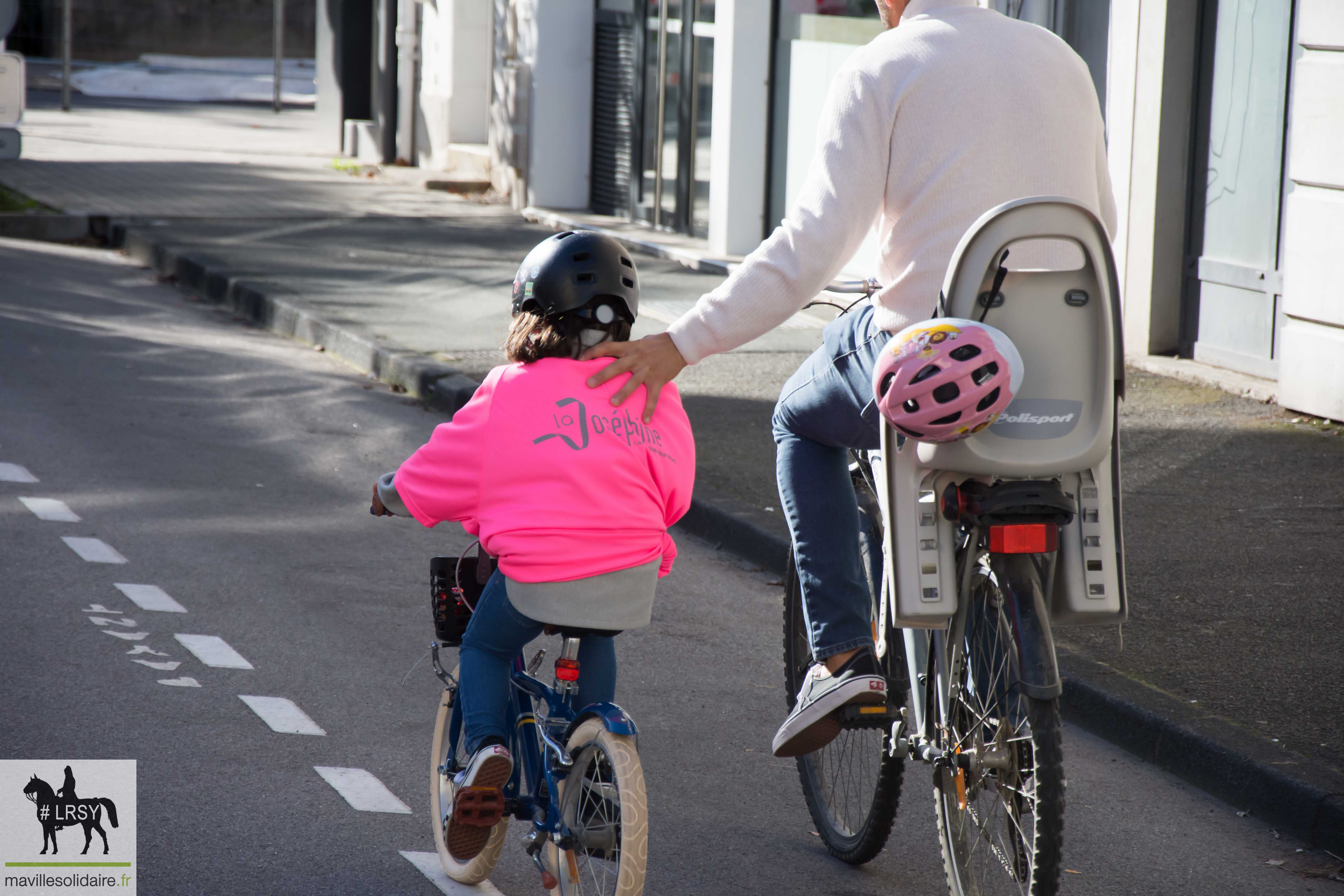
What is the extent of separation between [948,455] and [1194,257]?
7.09 metres

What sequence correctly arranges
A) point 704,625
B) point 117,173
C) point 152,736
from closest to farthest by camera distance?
point 152,736 → point 704,625 → point 117,173

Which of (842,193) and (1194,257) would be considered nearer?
(842,193)

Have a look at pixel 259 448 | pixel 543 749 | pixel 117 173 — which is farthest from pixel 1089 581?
pixel 117 173

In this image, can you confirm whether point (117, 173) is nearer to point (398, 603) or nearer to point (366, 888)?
point (398, 603)

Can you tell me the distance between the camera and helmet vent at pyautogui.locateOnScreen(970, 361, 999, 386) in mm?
2664

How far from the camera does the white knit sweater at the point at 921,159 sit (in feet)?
9.85

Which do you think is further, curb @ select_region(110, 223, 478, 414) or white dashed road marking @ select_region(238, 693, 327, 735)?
curb @ select_region(110, 223, 478, 414)

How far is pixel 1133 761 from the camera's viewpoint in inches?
170

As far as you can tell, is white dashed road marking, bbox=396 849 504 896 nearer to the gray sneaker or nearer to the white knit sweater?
the gray sneaker

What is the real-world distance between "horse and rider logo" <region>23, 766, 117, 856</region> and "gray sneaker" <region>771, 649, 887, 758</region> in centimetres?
153

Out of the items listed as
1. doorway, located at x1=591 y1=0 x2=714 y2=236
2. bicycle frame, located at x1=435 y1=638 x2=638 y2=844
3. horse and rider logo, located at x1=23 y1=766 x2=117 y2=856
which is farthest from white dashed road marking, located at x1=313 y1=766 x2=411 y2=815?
doorway, located at x1=591 y1=0 x2=714 y2=236

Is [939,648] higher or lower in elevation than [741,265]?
lower

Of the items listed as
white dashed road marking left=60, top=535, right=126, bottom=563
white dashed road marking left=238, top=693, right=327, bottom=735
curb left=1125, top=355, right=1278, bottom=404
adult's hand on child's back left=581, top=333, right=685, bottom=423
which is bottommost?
white dashed road marking left=238, top=693, right=327, bottom=735

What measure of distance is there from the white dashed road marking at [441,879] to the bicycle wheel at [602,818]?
1.21ft
